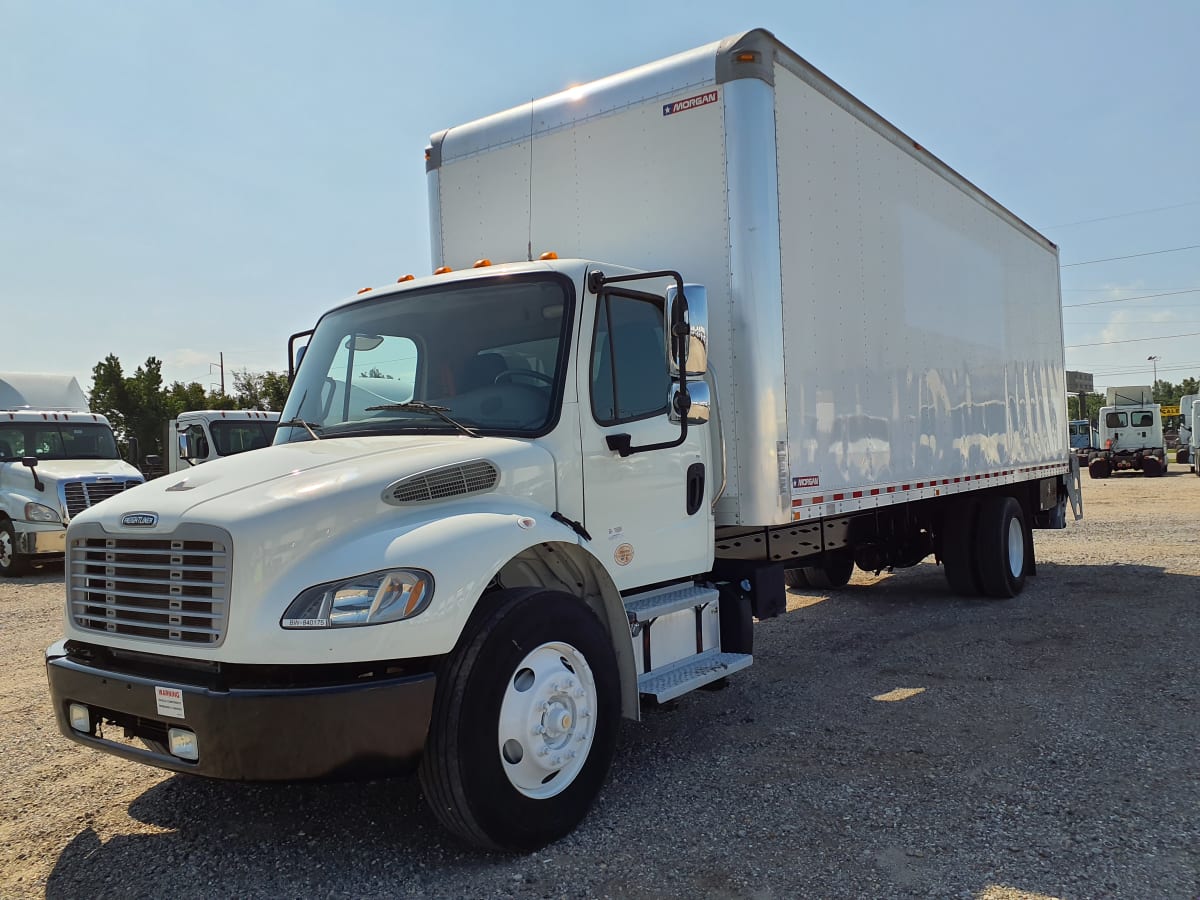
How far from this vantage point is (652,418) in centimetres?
471

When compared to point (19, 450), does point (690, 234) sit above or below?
above

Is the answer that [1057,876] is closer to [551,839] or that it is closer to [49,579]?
[551,839]

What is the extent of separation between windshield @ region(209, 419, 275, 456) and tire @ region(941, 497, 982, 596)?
11594 millimetres

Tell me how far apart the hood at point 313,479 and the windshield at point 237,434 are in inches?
513

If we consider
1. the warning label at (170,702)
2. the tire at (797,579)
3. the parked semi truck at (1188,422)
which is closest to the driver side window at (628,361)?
the warning label at (170,702)

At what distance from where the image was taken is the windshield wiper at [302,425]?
14.9 ft

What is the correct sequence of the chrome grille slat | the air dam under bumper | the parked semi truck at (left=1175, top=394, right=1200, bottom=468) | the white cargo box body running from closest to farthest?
the air dam under bumper → the chrome grille slat → the white cargo box body → the parked semi truck at (left=1175, top=394, right=1200, bottom=468)

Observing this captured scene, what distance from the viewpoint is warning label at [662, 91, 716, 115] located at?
5340 mm

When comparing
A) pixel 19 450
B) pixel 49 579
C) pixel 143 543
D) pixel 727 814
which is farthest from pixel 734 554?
pixel 19 450

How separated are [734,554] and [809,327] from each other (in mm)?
1494

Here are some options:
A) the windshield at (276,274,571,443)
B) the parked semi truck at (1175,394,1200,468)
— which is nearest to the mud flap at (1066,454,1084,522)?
the windshield at (276,274,571,443)

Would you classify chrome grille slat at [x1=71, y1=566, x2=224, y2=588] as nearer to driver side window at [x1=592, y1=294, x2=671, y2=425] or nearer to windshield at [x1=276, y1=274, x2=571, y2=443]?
windshield at [x1=276, y1=274, x2=571, y2=443]

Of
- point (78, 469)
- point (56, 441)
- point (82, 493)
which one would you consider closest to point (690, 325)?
point (82, 493)

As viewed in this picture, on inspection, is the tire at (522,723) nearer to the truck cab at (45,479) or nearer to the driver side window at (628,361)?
the driver side window at (628,361)
